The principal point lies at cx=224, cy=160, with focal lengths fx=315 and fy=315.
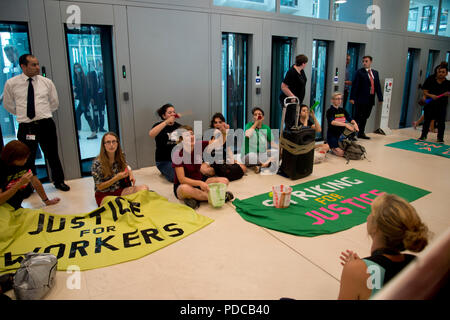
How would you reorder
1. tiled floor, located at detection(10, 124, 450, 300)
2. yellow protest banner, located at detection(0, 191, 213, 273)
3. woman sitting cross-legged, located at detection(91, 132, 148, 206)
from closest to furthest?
1. tiled floor, located at detection(10, 124, 450, 300)
2. yellow protest banner, located at detection(0, 191, 213, 273)
3. woman sitting cross-legged, located at detection(91, 132, 148, 206)

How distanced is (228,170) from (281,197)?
3.57 ft

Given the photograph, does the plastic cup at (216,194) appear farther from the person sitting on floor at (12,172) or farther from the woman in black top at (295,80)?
the woman in black top at (295,80)

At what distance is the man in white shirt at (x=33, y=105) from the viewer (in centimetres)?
356

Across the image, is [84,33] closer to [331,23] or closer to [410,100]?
[331,23]

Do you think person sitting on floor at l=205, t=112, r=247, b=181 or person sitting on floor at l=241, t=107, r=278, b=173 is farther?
person sitting on floor at l=241, t=107, r=278, b=173

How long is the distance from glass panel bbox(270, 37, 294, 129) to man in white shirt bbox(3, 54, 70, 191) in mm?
3980

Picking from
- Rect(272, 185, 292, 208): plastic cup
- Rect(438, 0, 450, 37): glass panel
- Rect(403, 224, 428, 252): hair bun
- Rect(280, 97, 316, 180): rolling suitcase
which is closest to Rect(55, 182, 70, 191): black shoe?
Rect(272, 185, 292, 208): plastic cup

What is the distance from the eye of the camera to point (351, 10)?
22.5 ft

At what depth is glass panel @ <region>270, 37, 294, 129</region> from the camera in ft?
20.3

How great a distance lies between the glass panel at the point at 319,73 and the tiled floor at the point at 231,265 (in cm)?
362

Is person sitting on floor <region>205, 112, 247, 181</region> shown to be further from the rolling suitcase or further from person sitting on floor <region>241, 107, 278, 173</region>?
the rolling suitcase

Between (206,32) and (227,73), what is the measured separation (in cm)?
85
